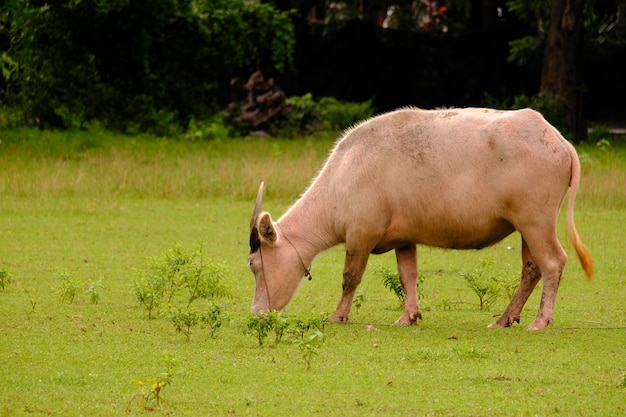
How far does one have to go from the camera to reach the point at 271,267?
9.21 metres

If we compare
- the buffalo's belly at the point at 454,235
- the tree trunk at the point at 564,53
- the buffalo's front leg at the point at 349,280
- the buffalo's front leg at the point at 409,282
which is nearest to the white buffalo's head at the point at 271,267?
the buffalo's front leg at the point at 349,280

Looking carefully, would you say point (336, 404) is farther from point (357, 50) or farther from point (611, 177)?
point (357, 50)

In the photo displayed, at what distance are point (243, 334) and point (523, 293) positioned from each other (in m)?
2.36

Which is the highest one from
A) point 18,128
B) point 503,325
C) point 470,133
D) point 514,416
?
point 470,133

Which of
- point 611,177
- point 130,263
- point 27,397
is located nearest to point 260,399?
point 27,397

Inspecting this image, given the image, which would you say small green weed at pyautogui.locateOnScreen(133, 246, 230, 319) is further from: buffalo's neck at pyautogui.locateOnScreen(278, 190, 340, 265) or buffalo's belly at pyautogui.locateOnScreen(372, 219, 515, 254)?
buffalo's belly at pyautogui.locateOnScreen(372, 219, 515, 254)

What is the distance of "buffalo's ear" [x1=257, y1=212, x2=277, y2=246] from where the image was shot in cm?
901

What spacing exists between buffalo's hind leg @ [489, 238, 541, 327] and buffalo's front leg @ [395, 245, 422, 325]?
2.01ft

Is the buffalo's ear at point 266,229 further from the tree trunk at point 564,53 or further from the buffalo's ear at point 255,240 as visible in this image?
the tree trunk at point 564,53

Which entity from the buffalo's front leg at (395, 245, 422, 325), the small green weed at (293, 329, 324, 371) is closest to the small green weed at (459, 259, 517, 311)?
the buffalo's front leg at (395, 245, 422, 325)

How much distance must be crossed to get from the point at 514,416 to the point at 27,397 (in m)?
2.70

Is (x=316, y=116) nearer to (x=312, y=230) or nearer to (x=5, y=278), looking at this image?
(x=5, y=278)

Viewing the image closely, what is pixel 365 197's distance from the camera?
30.1 feet

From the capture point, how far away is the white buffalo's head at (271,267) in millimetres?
9148
